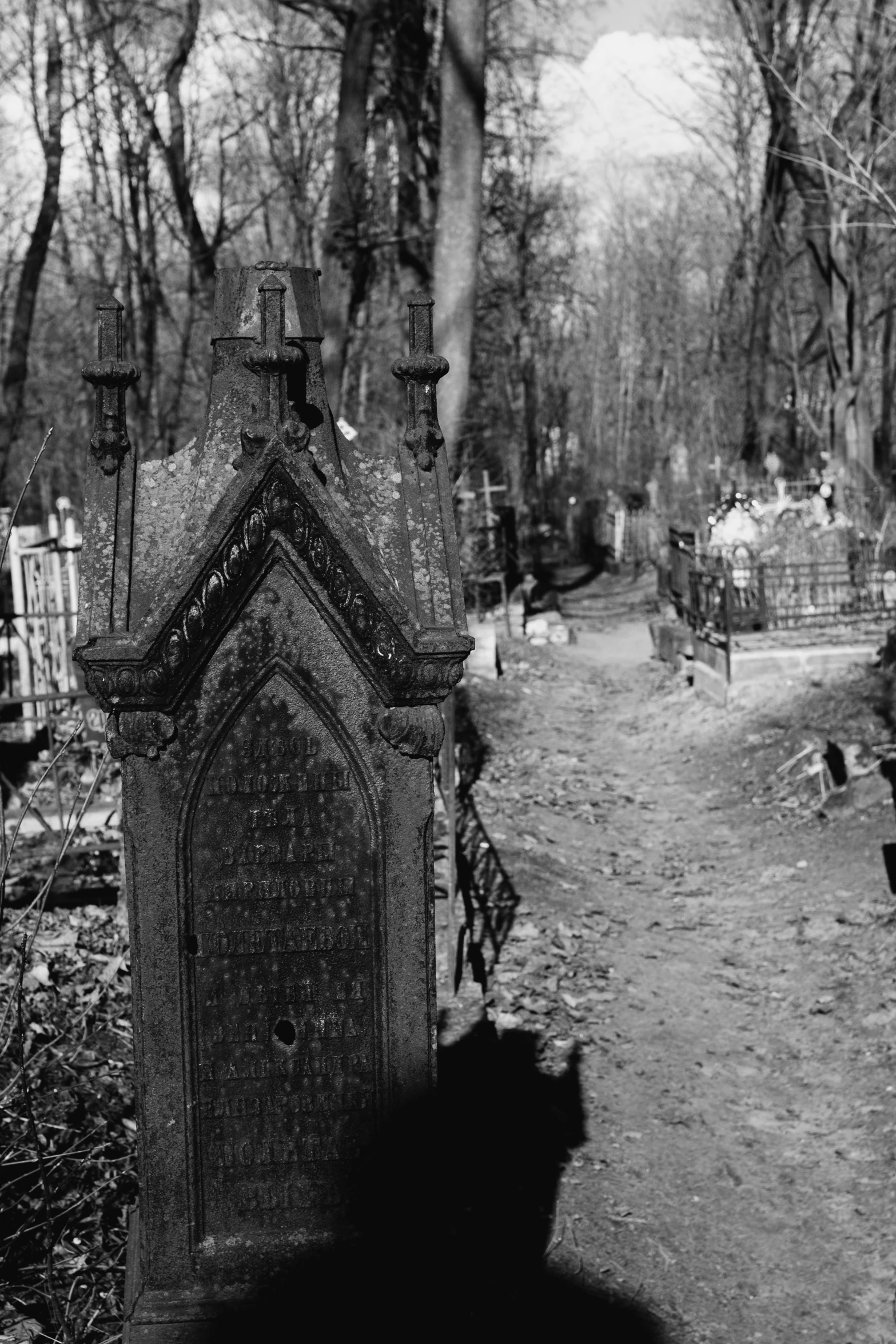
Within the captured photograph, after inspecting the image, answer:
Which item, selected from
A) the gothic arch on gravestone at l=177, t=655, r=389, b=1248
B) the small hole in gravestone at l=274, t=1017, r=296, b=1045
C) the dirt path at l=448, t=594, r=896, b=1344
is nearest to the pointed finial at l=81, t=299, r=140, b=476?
the gothic arch on gravestone at l=177, t=655, r=389, b=1248

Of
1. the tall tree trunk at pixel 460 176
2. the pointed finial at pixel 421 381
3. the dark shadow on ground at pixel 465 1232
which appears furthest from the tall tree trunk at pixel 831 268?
the pointed finial at pixel 421 381

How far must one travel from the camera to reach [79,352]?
2920cm

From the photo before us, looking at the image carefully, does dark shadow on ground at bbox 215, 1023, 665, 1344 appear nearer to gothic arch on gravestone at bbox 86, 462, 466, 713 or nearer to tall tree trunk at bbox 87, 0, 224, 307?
gothic arch on gravestone at bbox 86, 462, 466, 713

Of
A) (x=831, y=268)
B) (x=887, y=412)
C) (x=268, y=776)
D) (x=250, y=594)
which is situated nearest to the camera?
(x=250, y=594)

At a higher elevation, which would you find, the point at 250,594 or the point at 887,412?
the point at 887,412

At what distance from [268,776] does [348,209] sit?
41.6 ft

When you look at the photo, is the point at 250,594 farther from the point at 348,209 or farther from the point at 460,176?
the point at 348,209

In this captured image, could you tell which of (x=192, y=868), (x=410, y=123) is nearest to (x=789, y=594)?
(x=410, y=123)

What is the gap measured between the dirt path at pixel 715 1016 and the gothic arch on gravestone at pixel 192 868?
171 cm

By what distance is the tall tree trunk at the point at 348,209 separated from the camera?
15062 mm

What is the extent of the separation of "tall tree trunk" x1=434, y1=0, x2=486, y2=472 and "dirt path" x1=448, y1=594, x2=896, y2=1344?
4654 mm

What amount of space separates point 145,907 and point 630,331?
180ft

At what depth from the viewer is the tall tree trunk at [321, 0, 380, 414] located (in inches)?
593

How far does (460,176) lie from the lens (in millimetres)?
14203
